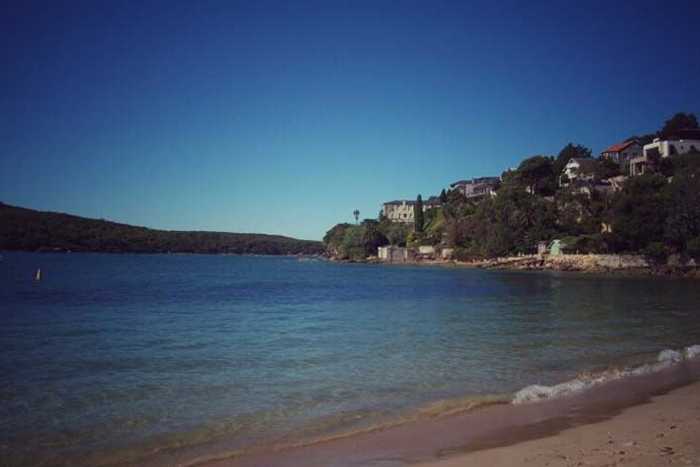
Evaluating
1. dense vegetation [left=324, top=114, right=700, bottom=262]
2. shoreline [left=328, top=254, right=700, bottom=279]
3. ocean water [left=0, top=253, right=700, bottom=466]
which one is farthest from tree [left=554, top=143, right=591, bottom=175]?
ocean water [left=0, top=253, right=700, bottom=466]

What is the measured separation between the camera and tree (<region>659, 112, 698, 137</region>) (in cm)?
10114

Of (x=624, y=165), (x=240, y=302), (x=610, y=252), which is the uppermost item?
(x=624, y=165)

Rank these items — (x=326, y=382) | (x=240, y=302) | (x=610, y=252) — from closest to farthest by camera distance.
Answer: (x=326, y=382), (x=240, y=302), (x=610, y=252)

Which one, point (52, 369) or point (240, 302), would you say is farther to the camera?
point (240, 302)

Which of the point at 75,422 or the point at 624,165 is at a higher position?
the point at 624,165

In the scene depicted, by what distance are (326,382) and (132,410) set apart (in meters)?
4.61

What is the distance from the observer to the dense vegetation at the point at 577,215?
240ft

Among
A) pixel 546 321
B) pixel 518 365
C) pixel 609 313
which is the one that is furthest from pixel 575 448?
pixel 609 313

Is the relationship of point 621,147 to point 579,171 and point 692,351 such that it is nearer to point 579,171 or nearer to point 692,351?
point 579,171

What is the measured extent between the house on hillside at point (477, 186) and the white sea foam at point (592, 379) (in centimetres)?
12651

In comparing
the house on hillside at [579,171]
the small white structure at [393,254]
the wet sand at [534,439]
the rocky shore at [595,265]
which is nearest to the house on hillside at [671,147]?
the house on hillside at [579,171]

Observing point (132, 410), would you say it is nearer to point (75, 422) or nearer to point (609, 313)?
point (75, 422)

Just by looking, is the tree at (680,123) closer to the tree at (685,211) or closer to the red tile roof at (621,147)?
the red tile roof at (621,147)

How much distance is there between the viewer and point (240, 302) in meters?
38.9
